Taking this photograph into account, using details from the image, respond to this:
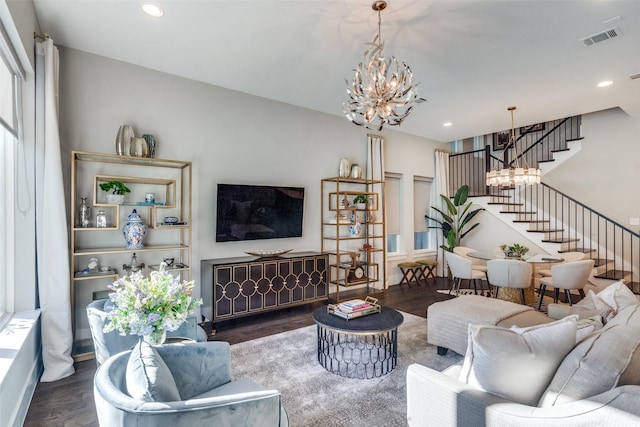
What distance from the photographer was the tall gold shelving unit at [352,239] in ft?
17.8

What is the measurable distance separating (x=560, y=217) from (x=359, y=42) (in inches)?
240

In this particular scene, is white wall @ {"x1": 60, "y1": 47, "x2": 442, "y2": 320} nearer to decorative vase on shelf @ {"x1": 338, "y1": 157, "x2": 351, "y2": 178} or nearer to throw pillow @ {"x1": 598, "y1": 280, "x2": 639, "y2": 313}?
decorative vase on shelf @ {"x1": 338, "y1": 157, "x2": 351, "y2": 178}

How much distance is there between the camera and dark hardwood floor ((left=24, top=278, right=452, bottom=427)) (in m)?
2.31

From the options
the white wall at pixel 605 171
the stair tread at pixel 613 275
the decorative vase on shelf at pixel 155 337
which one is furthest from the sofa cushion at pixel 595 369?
the white wall at pixel 605 171

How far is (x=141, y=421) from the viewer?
46.0 inches

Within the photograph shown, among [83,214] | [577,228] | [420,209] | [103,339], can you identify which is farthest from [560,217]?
[83,214]

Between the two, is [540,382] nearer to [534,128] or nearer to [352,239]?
[352,239]

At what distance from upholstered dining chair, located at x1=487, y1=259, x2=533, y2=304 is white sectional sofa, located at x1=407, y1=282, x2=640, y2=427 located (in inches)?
130

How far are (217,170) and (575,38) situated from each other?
4.17 meters

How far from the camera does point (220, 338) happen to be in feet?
12.3

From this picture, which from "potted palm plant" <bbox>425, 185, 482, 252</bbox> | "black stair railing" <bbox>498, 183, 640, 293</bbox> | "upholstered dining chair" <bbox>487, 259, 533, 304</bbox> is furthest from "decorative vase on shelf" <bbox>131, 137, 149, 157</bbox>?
"black stair railing" <bbox>498, 183, 640, 293</bbox>

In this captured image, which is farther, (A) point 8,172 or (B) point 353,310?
(B) point 353,310

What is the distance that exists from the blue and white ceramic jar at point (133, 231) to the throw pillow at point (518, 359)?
3326 mm

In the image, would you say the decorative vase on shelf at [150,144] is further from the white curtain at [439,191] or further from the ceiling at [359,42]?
the white curtain at [439,191]
